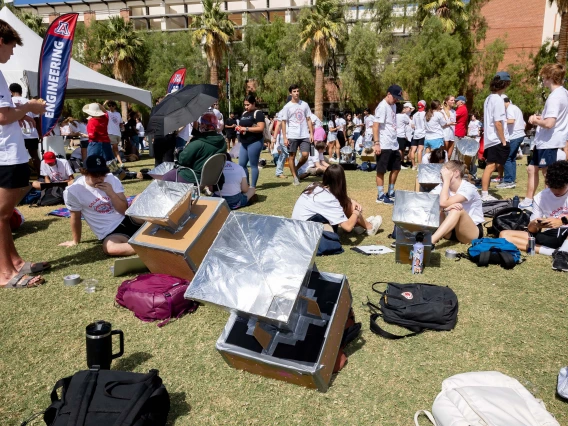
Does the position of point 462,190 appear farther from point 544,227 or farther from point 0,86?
point 0,86

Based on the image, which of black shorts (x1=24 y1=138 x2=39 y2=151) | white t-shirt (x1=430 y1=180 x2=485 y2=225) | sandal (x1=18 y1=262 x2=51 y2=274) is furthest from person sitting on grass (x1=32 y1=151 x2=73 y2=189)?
white t-shirt (x1=430 y1=180 x2=485 y2=225)

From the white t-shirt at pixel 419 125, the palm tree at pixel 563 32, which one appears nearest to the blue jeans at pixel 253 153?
the white t-shirt at pixel 419 125

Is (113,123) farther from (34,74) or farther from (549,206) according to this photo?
(549,206)

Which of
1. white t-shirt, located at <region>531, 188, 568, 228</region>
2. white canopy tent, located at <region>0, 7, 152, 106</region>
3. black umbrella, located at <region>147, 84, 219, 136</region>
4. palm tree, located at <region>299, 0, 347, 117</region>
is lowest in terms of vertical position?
white t-shirt, located at <region>531, 188, 568, 228</region>

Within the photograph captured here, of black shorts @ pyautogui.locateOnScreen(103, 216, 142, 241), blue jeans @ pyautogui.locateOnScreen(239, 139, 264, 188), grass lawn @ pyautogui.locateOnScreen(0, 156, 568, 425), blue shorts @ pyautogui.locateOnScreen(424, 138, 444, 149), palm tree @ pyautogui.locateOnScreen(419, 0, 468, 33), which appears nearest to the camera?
grass lawn @ pyautogui.locateOnScreen(0, 156, 568, 425)

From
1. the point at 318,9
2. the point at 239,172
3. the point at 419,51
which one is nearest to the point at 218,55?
the point at 318,9

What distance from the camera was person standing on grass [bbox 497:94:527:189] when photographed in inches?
316

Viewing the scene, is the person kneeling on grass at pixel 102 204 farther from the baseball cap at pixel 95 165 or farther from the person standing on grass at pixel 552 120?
the person standing on grass at pixel 552 120

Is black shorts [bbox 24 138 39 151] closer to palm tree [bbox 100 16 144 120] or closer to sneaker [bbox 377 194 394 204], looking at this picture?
sneaker [bbox 377 194 394 204]

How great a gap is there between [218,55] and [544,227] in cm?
2948

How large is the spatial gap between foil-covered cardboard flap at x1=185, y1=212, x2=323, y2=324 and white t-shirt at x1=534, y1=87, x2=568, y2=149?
187 inches

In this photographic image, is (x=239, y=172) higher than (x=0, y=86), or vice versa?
(x=0, y=86)

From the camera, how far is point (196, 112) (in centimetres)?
604

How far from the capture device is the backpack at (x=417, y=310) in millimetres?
2971
